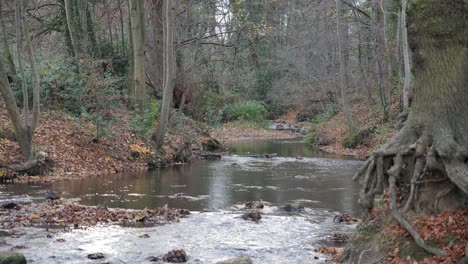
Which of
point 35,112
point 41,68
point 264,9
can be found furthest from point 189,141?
point 264,9

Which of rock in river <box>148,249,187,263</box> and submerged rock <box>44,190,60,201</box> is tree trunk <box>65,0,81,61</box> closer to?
submerged rock <box>44,190,60,201</box>

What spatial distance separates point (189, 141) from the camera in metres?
25.2

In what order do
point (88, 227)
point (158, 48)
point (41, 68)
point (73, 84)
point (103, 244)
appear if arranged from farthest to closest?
1. point (158, 48)
2. point (41, 68)
3. point (73, 84)
4. point (88, 227)
5. point (103, 244)

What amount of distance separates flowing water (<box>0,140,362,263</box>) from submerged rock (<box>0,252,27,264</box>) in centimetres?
48

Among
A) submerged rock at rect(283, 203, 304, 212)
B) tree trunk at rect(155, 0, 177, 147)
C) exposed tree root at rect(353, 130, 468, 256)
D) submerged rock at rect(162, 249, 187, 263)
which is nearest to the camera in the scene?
exposed tree root at rect(353, 130, 468, 256)

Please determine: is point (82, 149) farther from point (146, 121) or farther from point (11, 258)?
point (11, 258)

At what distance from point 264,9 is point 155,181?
38.6m

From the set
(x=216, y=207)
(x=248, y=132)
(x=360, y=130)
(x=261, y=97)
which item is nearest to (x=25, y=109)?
(x=216, y=207)

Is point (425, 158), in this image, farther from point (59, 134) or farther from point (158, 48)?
point (158, 48)

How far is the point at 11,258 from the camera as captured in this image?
7.89 meters

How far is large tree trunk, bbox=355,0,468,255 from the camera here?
7.22m

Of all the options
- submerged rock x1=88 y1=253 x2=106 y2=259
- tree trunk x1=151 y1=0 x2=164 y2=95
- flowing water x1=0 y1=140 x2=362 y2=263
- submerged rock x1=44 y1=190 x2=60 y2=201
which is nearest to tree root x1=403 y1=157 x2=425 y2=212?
flowing water x1=0 y1=140 x2=362 y2=263

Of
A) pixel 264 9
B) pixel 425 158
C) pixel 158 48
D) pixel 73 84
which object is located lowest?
pixel 425 158

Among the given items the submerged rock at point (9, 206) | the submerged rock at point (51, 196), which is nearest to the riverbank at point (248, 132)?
the submerged rock at point (51, 196)
